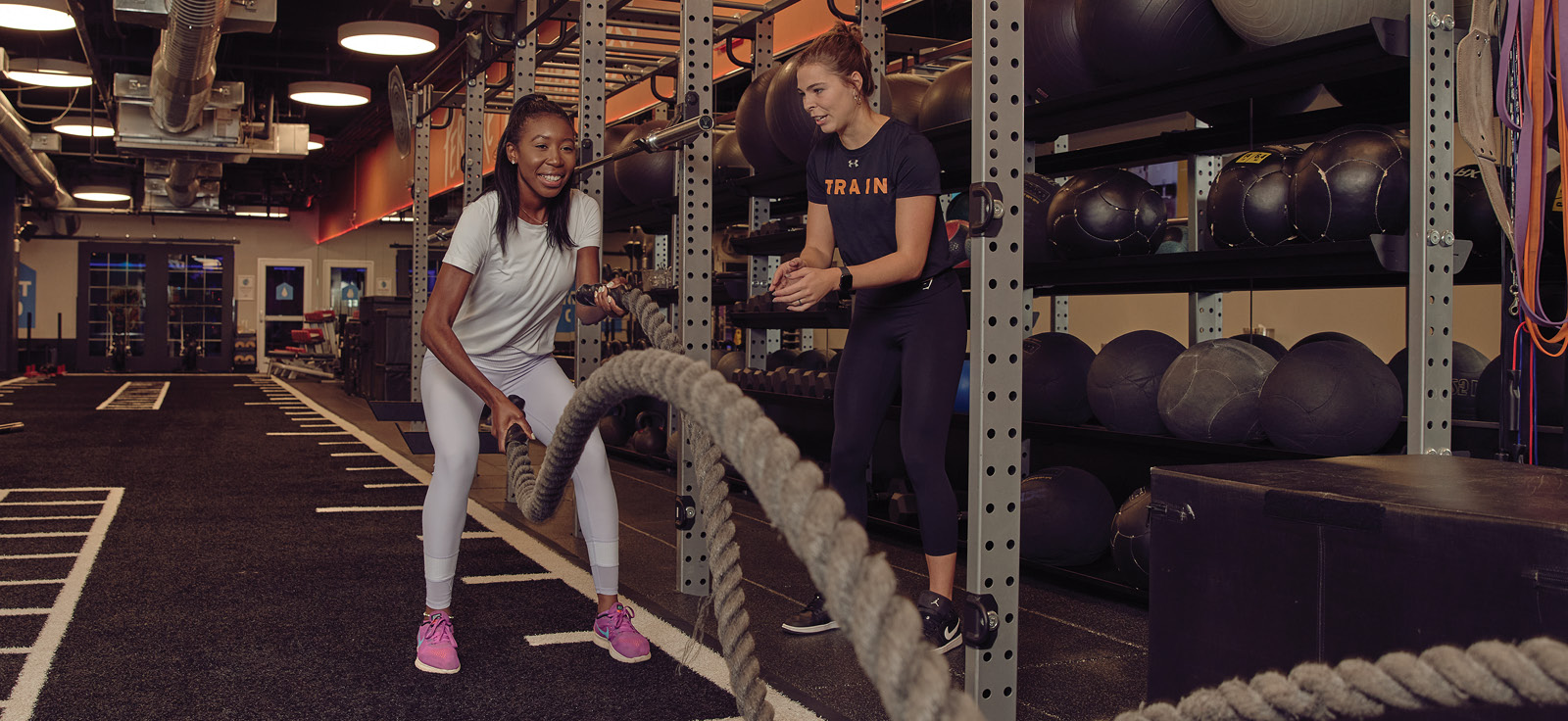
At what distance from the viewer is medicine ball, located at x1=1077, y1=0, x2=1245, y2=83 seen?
279 cm

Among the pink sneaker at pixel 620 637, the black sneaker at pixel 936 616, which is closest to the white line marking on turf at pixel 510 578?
the pink sneaker at pixel 620 637

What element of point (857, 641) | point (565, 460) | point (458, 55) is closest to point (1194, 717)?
point (857, 641)

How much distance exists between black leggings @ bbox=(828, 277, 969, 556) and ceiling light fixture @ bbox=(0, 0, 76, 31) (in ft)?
21.0

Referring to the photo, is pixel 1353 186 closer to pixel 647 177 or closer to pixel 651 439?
pixel 647 177

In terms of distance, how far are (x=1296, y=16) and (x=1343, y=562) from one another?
5.79ft

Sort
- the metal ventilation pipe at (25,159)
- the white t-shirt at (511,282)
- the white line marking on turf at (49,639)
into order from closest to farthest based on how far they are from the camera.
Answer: the white line marking on turf at (49,639) → the white t-shirt at (511,282) → the metal ventilation pipe at (25,159)

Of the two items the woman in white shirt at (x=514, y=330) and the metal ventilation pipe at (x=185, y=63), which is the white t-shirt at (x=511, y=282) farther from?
the metal ventilation pipe at (x=185, y=63)

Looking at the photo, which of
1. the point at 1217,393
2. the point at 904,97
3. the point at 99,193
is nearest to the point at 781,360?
the point at 904,97

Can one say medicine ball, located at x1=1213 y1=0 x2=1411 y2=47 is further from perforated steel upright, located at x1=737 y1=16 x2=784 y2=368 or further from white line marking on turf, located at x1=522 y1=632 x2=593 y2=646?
perforated steel upright, located at x1=737 y1=16 x2=784 y2=368

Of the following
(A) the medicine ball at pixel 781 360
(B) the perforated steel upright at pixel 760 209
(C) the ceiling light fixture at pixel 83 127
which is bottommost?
(A) the medicine ball at pixel 781 360

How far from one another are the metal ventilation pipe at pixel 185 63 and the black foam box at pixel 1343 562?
6640 mm

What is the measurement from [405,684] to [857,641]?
1862 millimetres

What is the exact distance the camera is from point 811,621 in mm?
2729

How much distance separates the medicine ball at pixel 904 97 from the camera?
12.8 feet
